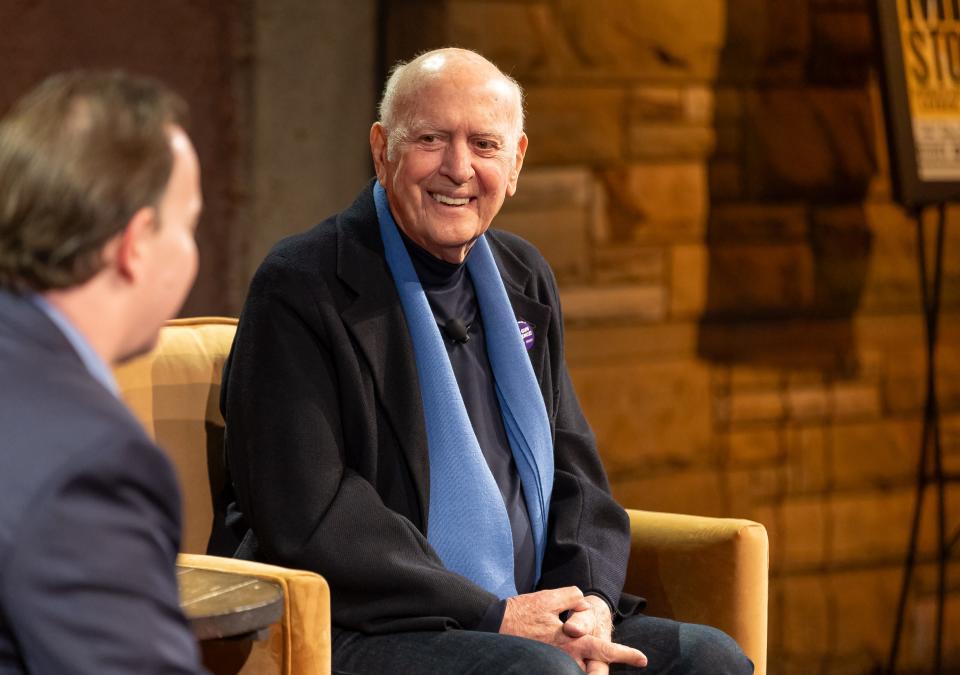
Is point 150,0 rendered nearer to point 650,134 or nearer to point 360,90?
point 360,90

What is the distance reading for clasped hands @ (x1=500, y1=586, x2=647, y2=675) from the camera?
222 centimetres

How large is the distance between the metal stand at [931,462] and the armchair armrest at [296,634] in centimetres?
230

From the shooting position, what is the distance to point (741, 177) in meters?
3.82

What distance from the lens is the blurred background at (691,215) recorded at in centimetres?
349

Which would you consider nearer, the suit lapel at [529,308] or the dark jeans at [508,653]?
the dark jeans at [508,653]

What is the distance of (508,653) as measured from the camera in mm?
2076

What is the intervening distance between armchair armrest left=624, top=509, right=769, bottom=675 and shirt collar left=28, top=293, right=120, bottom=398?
152 cm

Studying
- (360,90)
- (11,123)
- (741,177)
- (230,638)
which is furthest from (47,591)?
(741,177)

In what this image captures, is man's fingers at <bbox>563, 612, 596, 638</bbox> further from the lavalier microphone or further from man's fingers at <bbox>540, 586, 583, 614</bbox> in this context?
the lavalier microphone

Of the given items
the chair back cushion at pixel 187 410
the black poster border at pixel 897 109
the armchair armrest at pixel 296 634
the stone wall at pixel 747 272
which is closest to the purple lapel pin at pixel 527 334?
the chair back cushion at pixel 187 410

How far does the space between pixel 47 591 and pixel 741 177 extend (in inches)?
117

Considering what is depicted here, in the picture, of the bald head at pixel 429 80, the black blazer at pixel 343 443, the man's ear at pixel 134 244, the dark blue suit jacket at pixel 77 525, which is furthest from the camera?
the bald head at pixel 429 80

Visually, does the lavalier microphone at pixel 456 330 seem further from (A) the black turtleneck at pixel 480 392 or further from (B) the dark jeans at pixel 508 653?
(B) the dark jeans at pixel 508 653

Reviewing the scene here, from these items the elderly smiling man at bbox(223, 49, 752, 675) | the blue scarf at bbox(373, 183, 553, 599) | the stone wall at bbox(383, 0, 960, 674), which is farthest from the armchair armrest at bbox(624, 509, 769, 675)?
the stone wall at bbox(383, 0, 960, 674)
